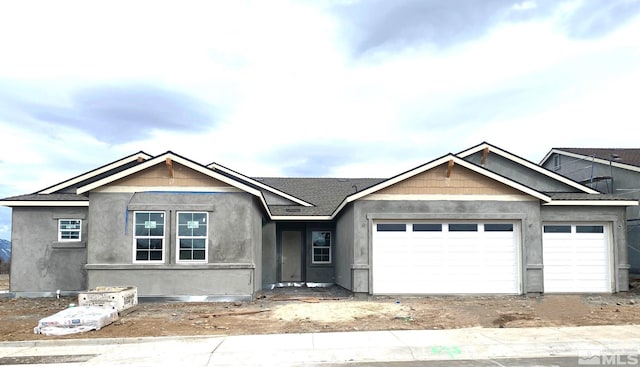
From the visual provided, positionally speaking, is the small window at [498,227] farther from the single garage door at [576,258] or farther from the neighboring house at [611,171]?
the neighboring house at [611,171]

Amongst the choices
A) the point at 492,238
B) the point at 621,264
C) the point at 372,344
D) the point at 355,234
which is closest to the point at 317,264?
the point at 355,234

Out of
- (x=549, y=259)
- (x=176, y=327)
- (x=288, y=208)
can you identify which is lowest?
(x=176, y=327)

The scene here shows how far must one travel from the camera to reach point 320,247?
75.7 ft

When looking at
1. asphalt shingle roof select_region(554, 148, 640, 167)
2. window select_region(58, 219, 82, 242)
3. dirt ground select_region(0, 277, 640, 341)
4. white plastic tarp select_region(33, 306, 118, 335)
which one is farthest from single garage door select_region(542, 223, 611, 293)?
window select_region(58, 219, 82, 242)

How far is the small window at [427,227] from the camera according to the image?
17328 mm

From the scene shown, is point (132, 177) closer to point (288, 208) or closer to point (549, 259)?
point (288, 208)

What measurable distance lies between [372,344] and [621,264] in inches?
471

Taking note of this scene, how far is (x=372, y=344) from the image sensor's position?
377 inches

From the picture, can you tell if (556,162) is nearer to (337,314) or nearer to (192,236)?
(337,314)

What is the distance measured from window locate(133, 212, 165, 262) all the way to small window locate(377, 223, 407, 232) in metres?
6.92

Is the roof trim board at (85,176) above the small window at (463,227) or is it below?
above

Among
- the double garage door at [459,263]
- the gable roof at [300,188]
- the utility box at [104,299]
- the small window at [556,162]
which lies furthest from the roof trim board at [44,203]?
the small window at [556,162]

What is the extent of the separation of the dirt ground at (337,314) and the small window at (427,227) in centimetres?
218

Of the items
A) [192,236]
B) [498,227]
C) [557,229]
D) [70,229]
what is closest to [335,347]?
[192,236]
